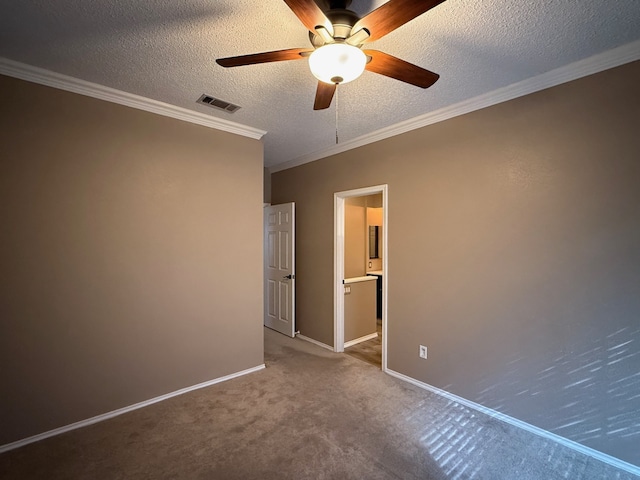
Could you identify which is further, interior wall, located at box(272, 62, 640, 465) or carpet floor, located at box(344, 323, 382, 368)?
carpet floor, located at box(344, 323, 382, 368)

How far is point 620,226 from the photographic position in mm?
1903

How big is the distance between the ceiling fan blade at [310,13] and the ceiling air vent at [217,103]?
1.51 m

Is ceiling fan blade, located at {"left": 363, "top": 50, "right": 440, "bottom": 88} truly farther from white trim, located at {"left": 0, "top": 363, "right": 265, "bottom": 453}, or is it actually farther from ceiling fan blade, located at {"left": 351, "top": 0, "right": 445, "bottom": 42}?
white trim, located at {"left": 0, "top": 363, "right": 265, "bottom": 453}

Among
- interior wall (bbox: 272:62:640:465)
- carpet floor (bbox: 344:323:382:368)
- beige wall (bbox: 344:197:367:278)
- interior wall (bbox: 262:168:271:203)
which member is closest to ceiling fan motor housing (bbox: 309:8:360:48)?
interior wall (bbox: 272:62:640:465)

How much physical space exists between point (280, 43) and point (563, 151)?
2047mm

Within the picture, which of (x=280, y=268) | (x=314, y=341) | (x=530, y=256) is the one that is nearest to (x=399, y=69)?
(x=530, y=256)

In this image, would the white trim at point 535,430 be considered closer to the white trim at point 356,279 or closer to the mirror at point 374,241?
the white trim at point 356,279

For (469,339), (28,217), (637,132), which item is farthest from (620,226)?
(28,217)

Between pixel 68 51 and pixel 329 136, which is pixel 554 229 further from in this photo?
pixel 68 51

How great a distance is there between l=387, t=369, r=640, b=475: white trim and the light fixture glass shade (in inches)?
106

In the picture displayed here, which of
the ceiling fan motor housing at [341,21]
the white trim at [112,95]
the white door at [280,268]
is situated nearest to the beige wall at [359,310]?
the white door at [280,268]

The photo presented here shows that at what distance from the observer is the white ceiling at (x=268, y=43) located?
1.57 metres

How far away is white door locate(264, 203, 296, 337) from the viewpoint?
427 centimetres

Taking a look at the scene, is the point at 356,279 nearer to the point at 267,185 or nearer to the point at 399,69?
the point at 267,185
